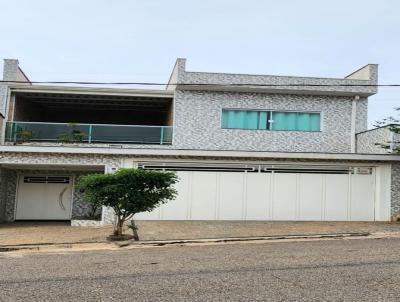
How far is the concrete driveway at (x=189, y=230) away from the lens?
1528cm

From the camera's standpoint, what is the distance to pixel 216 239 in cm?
1461

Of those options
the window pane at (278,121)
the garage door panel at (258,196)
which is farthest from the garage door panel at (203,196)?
the window pane at (278,121)

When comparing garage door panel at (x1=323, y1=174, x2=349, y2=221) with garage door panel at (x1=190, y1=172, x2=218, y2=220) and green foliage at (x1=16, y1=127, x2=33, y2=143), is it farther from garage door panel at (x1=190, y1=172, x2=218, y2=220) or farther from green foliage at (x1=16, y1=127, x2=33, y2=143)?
green foliage at (x1=16, y1=127, x2=33, y2=143)

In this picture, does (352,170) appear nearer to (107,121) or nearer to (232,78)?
(232,78)

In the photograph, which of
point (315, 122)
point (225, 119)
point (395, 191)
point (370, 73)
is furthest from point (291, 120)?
point (395, 191)

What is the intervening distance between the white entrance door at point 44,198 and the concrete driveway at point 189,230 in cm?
299

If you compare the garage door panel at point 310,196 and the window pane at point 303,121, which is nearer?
the garage door panel at point 310,196

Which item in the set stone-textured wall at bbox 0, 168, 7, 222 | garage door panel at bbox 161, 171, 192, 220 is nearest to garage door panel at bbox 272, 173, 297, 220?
garage door panel at bbox 161, 171, 192, 220

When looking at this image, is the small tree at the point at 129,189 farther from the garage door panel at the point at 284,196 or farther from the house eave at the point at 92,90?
the house eave at the point at 92,90

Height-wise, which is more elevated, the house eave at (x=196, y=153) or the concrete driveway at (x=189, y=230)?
the house eave at (x=196, y=153)

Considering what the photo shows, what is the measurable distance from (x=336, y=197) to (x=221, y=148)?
16.9 feet

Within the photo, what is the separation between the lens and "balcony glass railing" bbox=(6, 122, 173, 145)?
2117 centimetres

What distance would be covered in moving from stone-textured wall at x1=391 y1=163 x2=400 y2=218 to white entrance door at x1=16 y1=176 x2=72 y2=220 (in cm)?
1395

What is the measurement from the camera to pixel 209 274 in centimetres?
863
